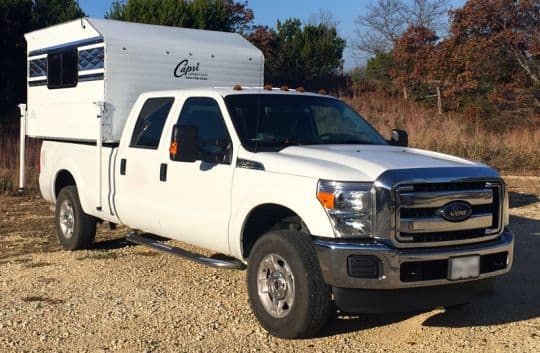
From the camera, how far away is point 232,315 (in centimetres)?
576

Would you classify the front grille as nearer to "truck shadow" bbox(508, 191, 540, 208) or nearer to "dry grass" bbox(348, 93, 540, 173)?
"truck shadow" bbox(508, 191, 540, 208)

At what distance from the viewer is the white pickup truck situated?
4.76 metres

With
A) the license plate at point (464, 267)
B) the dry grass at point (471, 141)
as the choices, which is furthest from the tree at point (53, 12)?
the license plate at point (464, 267)

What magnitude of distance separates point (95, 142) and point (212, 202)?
2.40 m

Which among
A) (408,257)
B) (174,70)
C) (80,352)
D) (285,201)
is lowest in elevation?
(80,352)

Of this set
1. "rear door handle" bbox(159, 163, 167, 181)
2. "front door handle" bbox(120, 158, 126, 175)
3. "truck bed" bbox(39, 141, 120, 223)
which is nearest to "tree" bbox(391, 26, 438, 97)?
"truck bed" bbox(39, 141, 120, 223)

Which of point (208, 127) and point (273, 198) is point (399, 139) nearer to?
point (208, 127)

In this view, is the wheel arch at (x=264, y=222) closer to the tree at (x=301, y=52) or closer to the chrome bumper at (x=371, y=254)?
the chrome bumper at (x=371, y=254)

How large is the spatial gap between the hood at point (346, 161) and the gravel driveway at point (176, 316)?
1.27 m

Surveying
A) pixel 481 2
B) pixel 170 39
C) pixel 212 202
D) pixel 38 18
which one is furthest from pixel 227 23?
pixel 212 202

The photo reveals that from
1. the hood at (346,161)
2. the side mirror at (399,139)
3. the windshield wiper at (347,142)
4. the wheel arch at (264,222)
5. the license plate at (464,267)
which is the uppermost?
the side mirror at (399,139)

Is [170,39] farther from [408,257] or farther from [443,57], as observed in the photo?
[443,57]

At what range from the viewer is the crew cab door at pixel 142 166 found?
21.8ft

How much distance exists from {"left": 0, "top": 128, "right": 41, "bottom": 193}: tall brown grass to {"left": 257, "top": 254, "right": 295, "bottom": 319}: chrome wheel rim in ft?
29.7
